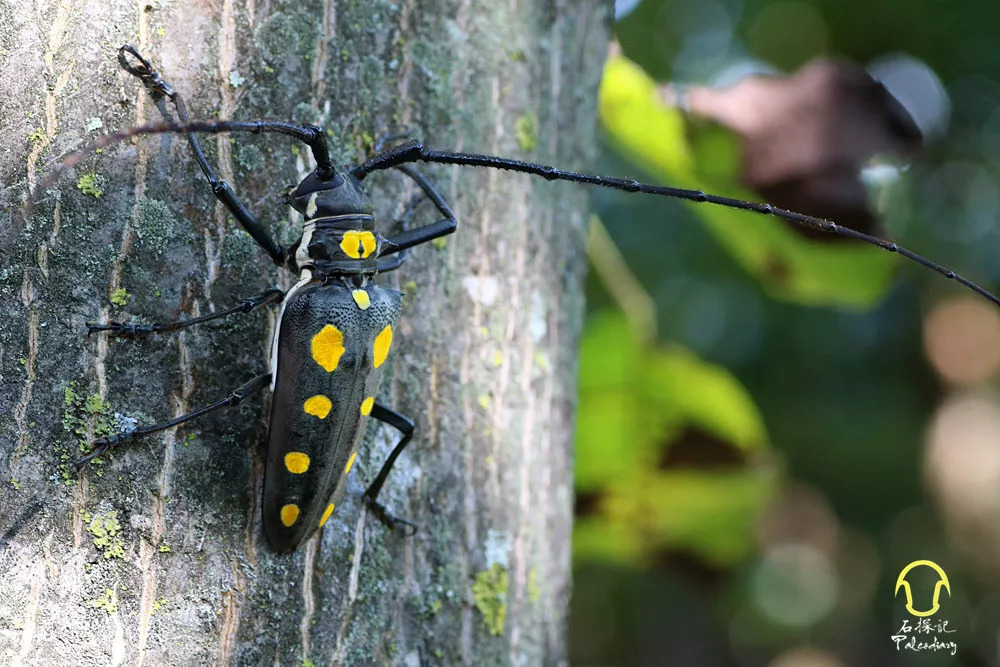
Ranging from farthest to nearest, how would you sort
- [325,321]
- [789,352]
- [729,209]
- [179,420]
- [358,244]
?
[789,352] < [729,209] < [358,244] < [325,321] < [179,420]

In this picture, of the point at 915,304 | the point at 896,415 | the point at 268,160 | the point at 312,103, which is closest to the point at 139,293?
the point at 268,160

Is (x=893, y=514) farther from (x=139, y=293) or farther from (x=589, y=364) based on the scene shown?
(x=139, y=293)

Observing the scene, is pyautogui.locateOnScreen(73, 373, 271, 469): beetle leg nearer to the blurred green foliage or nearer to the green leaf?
the blurred green foliage

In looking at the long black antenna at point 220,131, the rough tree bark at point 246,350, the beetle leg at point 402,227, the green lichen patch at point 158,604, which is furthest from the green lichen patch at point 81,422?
the beetle leg at point 402,227

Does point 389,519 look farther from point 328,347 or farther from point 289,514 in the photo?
point 328,347

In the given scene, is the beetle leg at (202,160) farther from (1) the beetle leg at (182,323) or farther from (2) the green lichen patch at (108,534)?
(2) the green lichen patch at (108,534)

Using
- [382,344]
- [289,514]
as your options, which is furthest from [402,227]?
[289,514]

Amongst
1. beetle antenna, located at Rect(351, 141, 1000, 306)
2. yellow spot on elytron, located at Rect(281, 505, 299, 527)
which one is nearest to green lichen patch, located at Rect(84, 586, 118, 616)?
yellow spot on elytron, located at Rect(281, 505, 299, 527)
